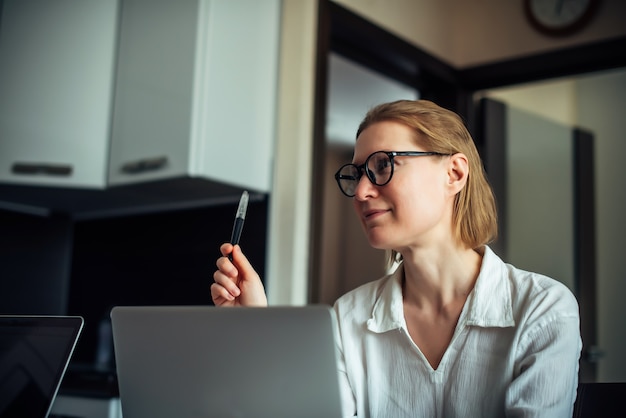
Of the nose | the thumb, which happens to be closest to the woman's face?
the nose

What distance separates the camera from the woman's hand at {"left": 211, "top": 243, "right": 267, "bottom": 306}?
1.34 m

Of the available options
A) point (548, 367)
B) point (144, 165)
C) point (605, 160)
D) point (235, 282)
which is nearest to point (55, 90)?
point (144, 165)

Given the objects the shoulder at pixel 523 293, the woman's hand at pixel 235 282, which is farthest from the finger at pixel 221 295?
the shoulder at pixel 523 293

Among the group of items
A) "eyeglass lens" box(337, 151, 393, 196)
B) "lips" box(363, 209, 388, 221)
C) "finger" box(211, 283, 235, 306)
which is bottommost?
"finger" box(211, 283, 235, 306)

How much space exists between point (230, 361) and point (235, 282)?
48 cm

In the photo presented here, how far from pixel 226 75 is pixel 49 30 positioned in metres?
0.63

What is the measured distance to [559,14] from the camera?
123 inches

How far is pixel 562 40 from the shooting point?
3.12m

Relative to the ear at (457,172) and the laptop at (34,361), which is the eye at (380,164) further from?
the laptop at (34,361)

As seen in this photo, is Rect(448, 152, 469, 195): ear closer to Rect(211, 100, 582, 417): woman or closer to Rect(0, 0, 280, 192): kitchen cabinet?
Rect(211, 100, 582, 417): woman

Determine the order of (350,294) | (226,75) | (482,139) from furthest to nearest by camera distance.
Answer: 1. (482,139)
2. (226,75)
3. (350,294)

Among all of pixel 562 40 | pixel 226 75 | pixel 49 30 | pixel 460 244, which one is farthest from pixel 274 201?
pixel 562 40

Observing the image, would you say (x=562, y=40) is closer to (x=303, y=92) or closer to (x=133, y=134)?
(x=303, y=92)

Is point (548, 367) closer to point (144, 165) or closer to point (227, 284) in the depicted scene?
point (227, 284)
